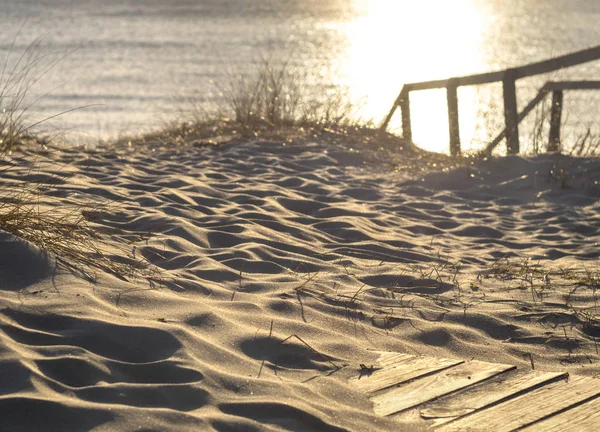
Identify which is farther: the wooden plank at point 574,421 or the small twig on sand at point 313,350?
the small twig on sand at point 313,350

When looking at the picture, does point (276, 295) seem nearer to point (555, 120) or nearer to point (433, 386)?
point (433, 386)

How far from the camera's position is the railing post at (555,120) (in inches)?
318

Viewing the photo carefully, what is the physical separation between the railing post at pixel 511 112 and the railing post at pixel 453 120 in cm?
54

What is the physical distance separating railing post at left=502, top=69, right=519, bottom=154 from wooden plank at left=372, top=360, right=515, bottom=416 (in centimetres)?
545

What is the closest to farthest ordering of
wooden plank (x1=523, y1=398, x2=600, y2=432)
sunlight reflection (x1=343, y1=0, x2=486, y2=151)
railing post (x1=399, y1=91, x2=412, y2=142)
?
wooden plank (x1=523, y1=398, x2=600, y2=432) → railing post (x1=399, y1=91, x2=412, y2=142) → sunlight reflection (x1=343, y1=0, x2=486, y2=151)

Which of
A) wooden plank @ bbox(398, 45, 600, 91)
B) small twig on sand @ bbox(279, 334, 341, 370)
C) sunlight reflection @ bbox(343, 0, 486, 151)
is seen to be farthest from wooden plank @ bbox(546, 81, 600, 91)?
small twig on sand @ bbox(279, 334, 341, 370)

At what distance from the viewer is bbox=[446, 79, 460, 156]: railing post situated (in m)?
8.42

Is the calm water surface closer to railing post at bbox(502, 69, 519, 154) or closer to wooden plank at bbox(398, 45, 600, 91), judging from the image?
railing post at bbox(502, 69, 519, 154)

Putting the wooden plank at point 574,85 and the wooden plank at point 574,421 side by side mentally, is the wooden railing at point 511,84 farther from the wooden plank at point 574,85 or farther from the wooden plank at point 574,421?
the wooden plank at point 574,421

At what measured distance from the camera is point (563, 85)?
7777 millimetres

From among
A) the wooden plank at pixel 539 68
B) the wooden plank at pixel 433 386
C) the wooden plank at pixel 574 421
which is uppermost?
the wooden plank at pixel 539 68

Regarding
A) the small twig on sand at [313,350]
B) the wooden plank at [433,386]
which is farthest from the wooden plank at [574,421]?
the small twig on sand at [313,350]

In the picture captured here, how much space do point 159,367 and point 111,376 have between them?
16 cm

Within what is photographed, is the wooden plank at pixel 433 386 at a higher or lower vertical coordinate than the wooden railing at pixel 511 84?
lower
